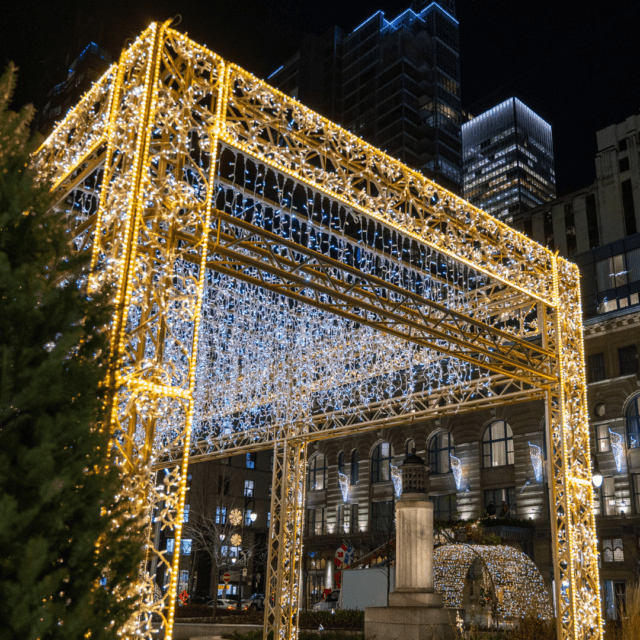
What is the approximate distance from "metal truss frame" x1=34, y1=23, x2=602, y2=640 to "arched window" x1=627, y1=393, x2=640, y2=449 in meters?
18.4

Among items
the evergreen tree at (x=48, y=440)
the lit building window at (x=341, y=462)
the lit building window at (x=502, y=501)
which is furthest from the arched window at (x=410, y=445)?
the evergreen tree at (x=48, y=440)

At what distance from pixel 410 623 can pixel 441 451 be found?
83.7 feet

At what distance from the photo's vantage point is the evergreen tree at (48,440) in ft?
11.0

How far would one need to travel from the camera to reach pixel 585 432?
1329 centimetres

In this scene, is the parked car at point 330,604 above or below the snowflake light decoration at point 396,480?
below

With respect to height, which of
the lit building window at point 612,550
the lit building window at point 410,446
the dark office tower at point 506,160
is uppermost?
the dark office tower at point 506,160

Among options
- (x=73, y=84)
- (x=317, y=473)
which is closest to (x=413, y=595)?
(x=317, y=473)

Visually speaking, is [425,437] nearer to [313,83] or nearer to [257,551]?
[257,551]

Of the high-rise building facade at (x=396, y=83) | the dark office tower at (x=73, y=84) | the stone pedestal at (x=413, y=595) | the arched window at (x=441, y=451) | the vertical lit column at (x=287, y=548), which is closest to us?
the stone pedestal at (x=413, y=595)

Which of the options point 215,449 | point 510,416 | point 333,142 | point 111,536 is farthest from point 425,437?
point 111,536

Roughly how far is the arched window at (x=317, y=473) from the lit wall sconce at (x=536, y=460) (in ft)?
53.8

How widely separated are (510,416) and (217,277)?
22.9m

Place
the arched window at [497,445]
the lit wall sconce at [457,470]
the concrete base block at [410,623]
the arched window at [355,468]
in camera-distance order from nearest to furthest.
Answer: the concrete base block at [410,623] < the arched window at [497,445] < the lit wall sconce at [457,470] < the arched window at [355,468]

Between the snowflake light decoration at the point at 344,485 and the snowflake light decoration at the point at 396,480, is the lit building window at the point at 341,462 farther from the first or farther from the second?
the snowflake light decoration at the point at 396,480
